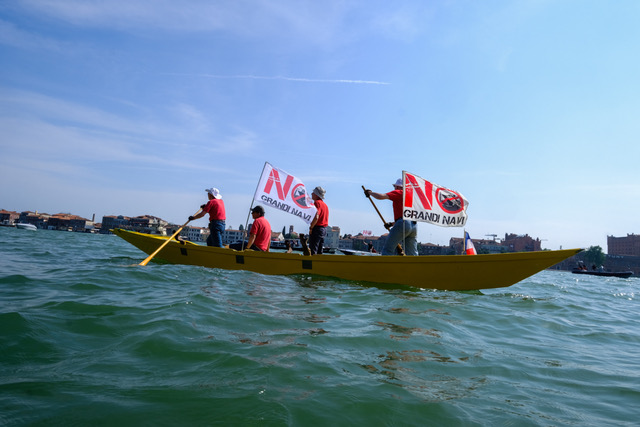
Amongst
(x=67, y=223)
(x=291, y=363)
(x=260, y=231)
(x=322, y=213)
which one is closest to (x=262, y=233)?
(x=260, y=231)

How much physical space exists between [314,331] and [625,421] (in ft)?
8.12

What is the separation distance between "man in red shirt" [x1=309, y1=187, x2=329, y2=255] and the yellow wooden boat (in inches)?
38.5

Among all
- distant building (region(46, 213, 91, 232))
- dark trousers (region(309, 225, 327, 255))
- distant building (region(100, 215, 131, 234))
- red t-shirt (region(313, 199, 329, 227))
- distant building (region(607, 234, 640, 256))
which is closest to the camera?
red t-shirt (region(313, 199, 329, 227))

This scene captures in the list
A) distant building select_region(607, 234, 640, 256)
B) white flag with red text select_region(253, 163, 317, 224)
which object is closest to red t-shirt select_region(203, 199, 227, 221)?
white flag with red text select_region(253, 163, 317, 224)

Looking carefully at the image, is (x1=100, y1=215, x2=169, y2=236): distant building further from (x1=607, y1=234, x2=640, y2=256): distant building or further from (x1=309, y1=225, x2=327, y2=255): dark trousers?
(x1=607, y1=234, x2=640, y2=256): distant building

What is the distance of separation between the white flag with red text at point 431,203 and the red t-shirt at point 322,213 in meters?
2.21

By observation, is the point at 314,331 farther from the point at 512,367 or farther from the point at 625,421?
the point at 625,421

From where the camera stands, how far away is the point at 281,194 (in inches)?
405

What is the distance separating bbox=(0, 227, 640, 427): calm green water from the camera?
6.75 feet

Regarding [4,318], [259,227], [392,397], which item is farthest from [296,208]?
[392,397]

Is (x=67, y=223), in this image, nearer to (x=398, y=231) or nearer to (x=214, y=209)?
(x=214, y=209)

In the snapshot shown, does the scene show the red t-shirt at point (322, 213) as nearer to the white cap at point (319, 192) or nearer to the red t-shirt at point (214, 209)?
the white cap at point (319, 192)

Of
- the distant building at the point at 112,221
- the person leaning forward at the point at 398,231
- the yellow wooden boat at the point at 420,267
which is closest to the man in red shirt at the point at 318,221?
the yellow wooden boat at the point at 420,267

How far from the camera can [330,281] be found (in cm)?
802
